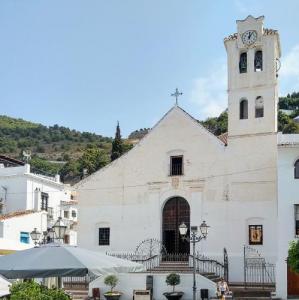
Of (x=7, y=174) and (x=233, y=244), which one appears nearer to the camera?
(x=233, y=244)

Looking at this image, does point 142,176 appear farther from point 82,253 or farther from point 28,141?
point 28,141

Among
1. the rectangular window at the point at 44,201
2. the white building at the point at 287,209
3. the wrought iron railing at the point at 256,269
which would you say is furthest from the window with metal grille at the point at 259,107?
the rectangular window at the point at 44,201

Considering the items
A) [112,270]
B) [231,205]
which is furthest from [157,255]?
[112,270]

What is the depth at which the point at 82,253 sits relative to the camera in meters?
16.1

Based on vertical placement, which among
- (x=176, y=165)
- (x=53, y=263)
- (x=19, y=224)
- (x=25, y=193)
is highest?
(x=176, y=165)

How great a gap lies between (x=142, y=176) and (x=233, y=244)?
23.1ft

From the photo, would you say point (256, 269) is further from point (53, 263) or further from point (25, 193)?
point (25, 193)

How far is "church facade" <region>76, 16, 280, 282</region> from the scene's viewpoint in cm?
3503

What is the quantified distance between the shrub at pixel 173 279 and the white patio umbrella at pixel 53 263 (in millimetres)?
14506

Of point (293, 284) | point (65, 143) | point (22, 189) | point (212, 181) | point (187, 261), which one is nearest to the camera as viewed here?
point (293, 284)

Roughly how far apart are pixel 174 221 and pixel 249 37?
11.5 metres

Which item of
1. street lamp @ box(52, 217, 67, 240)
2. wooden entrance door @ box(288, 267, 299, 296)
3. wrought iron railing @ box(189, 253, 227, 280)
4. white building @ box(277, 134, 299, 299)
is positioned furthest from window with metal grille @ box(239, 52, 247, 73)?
street lamp @ box(52, 217, 67, 240)

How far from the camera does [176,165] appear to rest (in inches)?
1492

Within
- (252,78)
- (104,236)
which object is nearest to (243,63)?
(252,78)
